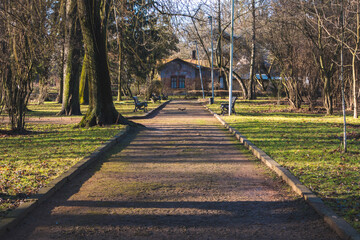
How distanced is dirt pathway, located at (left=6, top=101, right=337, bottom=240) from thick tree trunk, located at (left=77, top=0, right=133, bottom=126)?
7069mm

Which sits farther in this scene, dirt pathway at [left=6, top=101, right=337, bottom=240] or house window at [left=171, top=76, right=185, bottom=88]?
house window at [left=171, top=76, right=185, bottom=88]

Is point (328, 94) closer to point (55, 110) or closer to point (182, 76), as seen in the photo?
point (55, 110)

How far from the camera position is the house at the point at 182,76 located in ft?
221

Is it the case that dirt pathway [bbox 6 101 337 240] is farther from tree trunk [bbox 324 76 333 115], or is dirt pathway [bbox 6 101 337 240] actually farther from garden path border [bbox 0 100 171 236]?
tree trunk [bbox 324 76 333 115]

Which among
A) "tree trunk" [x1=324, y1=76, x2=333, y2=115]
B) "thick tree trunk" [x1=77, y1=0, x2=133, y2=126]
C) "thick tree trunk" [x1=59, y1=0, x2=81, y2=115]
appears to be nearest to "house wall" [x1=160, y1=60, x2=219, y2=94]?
"thick tree trunk" [x1=59, y1=0, x2=81, y2=115]

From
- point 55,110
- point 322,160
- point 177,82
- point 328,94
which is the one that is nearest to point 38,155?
point 322,160

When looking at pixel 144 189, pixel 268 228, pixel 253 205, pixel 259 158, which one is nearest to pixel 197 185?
pixel 144 189

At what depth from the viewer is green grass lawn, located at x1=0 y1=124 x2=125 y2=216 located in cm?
602

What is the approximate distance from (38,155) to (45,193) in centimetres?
354

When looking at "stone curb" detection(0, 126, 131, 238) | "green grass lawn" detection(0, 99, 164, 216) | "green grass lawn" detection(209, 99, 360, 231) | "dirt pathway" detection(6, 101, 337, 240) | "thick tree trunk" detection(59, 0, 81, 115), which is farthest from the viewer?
"thick tree trunk" detection(59, 0, 81, 115)

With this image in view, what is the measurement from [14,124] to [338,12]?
1572 centimetres

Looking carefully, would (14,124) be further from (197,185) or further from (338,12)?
(338,12)

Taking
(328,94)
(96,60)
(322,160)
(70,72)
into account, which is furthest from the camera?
(70,72)

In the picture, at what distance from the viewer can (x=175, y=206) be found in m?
5.30
